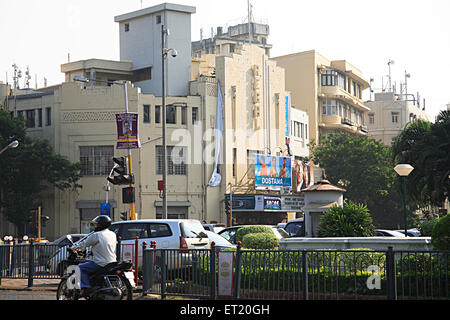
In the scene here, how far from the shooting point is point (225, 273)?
14727 millimetres

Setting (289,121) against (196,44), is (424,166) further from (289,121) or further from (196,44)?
(196,44)

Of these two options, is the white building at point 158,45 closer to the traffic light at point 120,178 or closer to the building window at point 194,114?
the building window at point 194,114

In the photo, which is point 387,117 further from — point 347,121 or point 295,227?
point 295,227

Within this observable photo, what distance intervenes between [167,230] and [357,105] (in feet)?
215

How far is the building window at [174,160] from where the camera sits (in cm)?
5156

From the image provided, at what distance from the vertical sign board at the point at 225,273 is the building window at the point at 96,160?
3663cm

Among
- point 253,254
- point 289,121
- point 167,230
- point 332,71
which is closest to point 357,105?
point 332,71

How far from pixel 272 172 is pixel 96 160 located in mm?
13782

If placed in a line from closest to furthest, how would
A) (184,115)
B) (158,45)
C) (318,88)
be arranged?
(184,115) → (158,45) → (318,88)

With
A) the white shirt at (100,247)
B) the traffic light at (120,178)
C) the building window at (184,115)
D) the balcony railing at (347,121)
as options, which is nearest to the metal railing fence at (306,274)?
the white shirt at (100,247)

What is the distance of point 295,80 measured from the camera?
7562cm

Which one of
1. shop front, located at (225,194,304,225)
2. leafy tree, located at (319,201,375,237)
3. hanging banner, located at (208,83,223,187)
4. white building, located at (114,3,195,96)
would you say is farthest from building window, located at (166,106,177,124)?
leafy tree, located at (319,201,375,237)

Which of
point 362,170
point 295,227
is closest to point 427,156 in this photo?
point 295,227

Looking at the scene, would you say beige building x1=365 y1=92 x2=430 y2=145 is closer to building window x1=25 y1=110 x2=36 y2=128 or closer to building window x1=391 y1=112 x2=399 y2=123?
building window x1=391 y1=112 x2=399 y2=123
